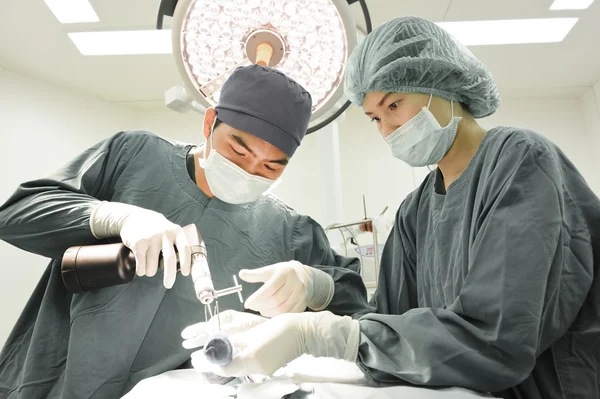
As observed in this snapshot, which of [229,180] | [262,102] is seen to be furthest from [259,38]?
[229,180]

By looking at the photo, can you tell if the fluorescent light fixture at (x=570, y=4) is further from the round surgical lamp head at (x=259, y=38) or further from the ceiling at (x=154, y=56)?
the round surgical lamp head at (x=259, y=38)

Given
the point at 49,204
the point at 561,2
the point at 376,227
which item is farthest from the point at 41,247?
the point at 561,2

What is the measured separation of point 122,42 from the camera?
2824 millimetres

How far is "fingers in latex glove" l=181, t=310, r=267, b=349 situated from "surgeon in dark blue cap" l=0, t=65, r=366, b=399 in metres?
0.01

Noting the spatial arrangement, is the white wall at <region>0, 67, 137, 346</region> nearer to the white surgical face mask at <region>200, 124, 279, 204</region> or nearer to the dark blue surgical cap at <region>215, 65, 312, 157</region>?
the white surgical face mask at <region>200, 124, 279, 204</region>

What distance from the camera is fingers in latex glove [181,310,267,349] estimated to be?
996mm

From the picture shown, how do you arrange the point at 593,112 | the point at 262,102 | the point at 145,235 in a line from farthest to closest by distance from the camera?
the point at 593,112 < the point at 262,102 < the point at 145,235

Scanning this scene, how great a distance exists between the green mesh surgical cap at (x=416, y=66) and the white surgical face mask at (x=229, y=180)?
0.41 metres

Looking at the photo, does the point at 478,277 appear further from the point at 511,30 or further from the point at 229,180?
the point at 511,30

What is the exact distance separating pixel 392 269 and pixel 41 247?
993mm

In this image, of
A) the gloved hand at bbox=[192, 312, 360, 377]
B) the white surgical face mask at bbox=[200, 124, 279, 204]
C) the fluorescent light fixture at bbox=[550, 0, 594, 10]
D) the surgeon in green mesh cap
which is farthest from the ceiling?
the gloved hand at bbox=[192, 312, 360, 377]

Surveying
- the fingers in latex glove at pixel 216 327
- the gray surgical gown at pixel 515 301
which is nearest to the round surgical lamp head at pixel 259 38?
the gray surgical gown at pixel 515 301

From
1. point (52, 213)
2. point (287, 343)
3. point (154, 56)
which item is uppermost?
point (154, 56)

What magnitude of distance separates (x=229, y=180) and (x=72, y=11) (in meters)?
2.01
